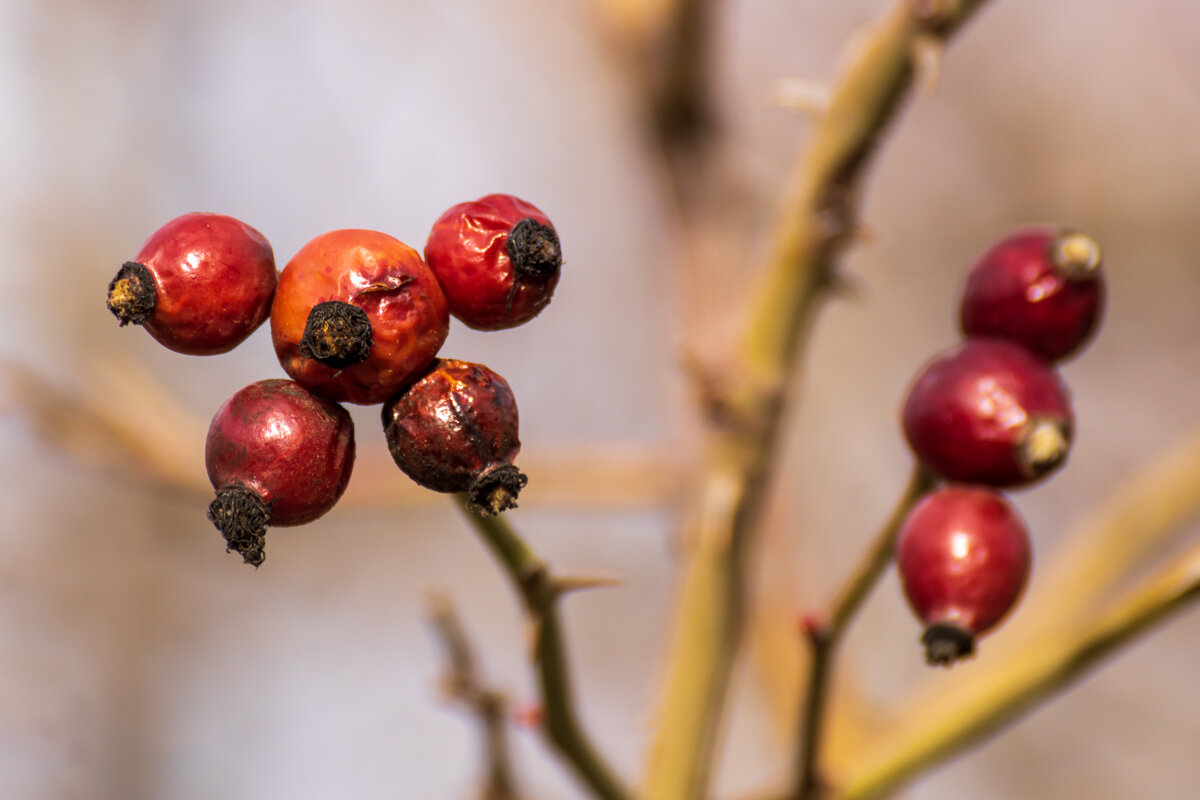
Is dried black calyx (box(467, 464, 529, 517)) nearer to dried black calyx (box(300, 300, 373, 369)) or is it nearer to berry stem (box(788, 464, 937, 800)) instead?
dried black calyx (box(300, 300, 373, 369))

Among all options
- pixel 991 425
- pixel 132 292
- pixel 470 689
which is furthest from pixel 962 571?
pixel 132 292

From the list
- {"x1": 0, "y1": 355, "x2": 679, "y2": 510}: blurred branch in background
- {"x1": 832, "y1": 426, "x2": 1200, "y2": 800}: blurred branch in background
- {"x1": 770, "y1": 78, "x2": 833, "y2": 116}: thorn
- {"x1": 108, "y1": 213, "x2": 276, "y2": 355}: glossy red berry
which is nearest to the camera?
{"x1": 108, "y1": 213, "x2": 276, "y2": 355}: glossy red berry

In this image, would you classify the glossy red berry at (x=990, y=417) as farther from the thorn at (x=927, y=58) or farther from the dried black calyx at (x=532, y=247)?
the dried black calyx at (x=532, y=247)

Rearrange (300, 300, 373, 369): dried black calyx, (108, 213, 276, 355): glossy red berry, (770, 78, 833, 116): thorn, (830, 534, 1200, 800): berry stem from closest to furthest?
(300, 300, 373, 369): dried black calyx, (108, 213, 276, 355): glossy red berry, (830, 534, 1200, 800): berry stem, (770, 78, 833, 116): thorn

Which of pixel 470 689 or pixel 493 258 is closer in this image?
pixel 493 258

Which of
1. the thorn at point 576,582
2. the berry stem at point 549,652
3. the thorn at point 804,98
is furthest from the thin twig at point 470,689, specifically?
the thorn at point 804,98

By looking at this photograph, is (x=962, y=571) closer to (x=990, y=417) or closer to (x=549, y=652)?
(x=990, y=417)

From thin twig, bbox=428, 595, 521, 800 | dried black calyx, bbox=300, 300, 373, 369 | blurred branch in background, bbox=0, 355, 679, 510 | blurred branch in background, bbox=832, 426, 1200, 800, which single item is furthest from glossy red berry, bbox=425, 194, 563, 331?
blurred branch in background, bbox=0, 355, 679, 510
